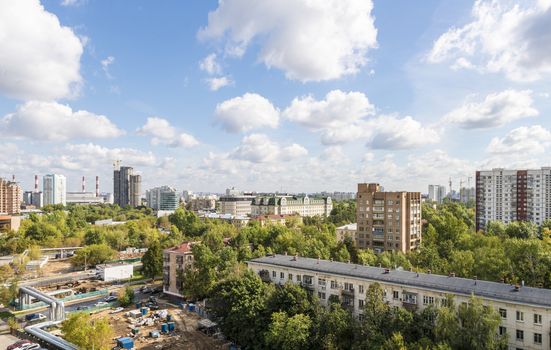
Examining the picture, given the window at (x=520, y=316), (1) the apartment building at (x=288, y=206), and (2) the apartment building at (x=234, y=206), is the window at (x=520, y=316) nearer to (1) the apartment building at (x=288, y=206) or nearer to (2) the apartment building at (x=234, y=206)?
(1) the apartment building at (x=288, y=206)

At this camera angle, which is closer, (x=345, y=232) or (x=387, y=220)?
(x=387, y=220)

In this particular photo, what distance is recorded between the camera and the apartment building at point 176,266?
50125 mm

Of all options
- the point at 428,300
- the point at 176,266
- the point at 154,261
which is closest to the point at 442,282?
the point at 428,300

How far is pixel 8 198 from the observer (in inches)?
5728

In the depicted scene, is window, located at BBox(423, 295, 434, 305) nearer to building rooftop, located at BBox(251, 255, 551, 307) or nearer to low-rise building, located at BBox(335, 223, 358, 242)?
building rooftop, located at BBox(251, 255, 551, 307)

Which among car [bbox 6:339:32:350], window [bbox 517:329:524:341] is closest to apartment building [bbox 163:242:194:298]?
car [bbox 6:339:32:350]

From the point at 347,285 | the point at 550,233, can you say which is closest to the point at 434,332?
the point at 347,285

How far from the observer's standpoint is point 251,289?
33094mm

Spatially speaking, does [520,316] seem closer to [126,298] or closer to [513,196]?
[126,298]

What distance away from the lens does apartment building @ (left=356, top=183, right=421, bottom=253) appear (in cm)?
5766

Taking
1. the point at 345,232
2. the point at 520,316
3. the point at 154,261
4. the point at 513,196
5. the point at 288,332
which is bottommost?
the point at 154,261

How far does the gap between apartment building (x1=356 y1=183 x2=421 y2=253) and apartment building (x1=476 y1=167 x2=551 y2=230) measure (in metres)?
37.2

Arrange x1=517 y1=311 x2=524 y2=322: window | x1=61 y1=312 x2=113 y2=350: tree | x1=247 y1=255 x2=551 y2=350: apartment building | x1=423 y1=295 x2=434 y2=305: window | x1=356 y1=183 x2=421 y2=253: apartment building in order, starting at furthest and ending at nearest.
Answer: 1. x1=356 y1=183 x2=421 y2=253: apartment building
2. x1=61 y1=312 x2=113 y2=350: tree
3. x1=423 y1=295 x2=434 y2=305: window
4. x1=517 y1=311 x2=524 y2=322: window
5. x1=247 y1=255 x2=551 y2=350: apartment building

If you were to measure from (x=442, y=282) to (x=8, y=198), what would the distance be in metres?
165
